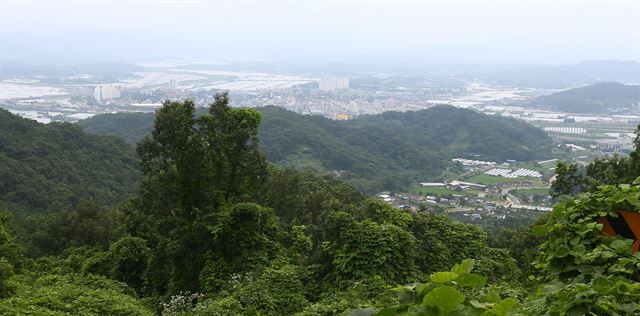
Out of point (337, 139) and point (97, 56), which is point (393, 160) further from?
point (97, 56)

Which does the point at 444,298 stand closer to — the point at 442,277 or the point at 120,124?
the point at 442,277

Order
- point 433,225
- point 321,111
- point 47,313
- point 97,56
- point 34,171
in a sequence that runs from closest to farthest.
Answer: point 47,313 → point 433,225 → point 34,171 → point 321,111 → point 97,56

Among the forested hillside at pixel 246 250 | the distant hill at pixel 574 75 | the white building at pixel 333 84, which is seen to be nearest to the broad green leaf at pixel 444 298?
the forested hillside at pixel 246 250

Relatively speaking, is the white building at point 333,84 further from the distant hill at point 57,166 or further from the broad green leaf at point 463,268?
the broad green leaf at point 463,268

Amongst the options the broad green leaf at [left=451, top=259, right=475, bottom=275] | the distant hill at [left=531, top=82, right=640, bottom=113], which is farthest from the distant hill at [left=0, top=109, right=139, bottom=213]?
the distant hill at [left=531, top=82, right=640, bottom=113]

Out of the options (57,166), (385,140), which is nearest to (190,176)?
(57,166)

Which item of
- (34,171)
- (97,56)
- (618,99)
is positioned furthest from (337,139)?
(97,56)
